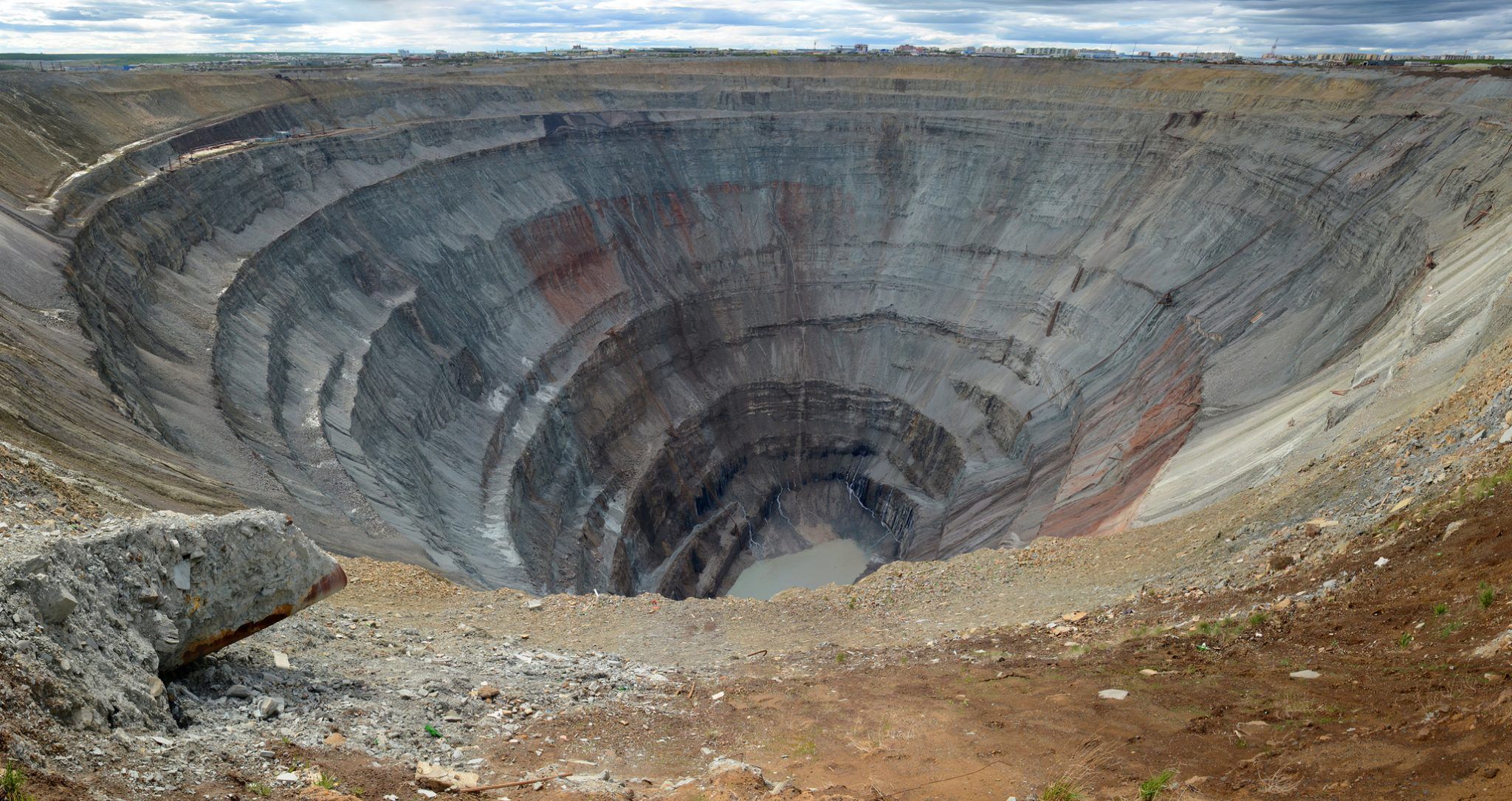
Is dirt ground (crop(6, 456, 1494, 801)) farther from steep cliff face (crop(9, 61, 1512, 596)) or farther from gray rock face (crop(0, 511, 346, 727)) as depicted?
steep cliff face (crop(9, 61, 1512, 596))

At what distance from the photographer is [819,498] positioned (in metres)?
50.2

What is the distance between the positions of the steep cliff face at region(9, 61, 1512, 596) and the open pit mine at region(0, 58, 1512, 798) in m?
0.25

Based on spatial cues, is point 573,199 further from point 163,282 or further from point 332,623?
point 332,623

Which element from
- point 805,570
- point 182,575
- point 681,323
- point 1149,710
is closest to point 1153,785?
point 1149,710

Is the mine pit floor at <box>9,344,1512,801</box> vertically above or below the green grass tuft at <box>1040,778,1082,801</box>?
above

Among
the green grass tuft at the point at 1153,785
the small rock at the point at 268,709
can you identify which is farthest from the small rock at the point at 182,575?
the green grass tuft at the point at 1153,785

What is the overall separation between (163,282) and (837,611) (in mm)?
23597

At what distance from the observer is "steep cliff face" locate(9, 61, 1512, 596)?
26203 mm

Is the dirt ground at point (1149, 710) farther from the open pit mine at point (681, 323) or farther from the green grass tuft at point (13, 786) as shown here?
the open pit mine at point (681, 323)

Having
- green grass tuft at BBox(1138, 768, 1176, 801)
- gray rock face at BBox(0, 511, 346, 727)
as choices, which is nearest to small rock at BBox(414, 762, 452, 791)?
gray rock face at BBox(0, 511, 346, 727)

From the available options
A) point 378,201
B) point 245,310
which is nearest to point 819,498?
point 378,201

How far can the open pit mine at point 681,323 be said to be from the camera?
16234mm

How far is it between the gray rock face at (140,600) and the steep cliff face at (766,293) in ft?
30.4

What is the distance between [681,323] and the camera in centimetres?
5044
